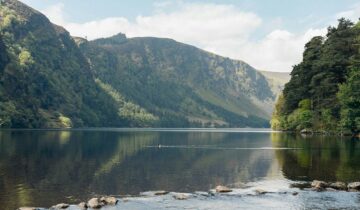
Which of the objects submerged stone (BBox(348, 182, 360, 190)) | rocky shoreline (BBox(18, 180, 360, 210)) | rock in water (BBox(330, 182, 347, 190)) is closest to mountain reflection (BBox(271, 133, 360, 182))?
rock in water (BBox(330, 182, 347, 190))

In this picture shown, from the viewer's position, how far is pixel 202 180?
216ft

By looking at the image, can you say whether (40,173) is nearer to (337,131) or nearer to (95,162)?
(95,162)

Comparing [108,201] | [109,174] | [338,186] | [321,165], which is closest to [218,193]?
[108,201]

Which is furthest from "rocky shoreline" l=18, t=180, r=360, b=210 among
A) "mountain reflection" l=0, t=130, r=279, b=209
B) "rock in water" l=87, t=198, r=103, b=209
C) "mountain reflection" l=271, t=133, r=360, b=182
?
"mountain reflection" l=271, t=133, r=360, b=182

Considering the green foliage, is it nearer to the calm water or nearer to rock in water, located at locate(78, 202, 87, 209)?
the calm water

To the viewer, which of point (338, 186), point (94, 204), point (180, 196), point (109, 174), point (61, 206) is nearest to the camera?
point (61, 206)

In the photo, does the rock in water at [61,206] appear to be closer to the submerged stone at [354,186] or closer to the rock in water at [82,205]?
the rock in water at [82,205]

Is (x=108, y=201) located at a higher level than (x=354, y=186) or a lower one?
lower

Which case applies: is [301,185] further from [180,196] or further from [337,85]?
[337,85]

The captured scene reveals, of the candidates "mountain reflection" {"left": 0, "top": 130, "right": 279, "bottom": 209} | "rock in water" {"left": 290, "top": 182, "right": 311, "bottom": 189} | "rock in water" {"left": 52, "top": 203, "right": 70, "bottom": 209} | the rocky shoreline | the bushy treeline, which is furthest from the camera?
the bushy treeline

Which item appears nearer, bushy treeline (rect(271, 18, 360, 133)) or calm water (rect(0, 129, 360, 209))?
calm water (rect(0, 129, 360, 209))

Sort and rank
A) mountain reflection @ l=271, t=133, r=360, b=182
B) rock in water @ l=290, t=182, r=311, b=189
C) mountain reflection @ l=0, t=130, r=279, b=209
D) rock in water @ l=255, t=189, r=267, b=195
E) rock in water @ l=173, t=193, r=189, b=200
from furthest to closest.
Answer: mountain reflection @ l=271, t=133, r=360, b=182 → rock in water @ l=290, t=182, r=311, b=189 → rock in water @ l=255, t=189, r=267, b=195 → mountain reflection @ l=0, t=130, r=279, b=209 → rock in water @ l=173, t=193, r=189, b=200

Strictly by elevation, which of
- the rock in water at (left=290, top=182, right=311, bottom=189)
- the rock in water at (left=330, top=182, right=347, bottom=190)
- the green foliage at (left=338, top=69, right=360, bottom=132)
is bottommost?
the rock in water at (left=290, top=182, right=311, bottom=189)

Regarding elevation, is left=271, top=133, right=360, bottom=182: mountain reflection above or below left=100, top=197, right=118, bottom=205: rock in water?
above
